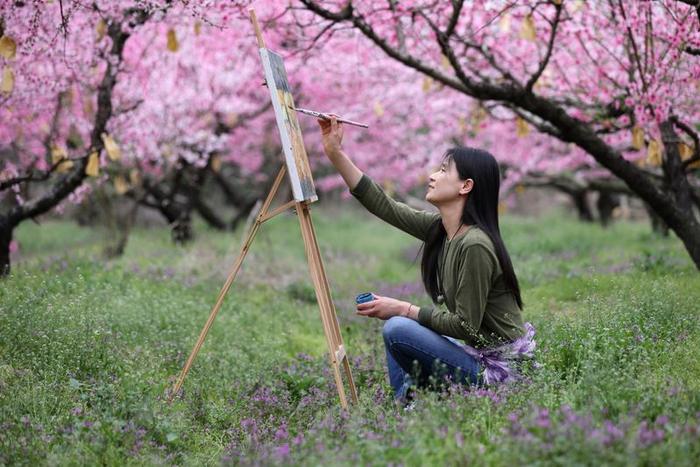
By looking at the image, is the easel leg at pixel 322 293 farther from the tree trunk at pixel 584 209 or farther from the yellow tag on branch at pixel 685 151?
the tree trunk at pixel 584 209

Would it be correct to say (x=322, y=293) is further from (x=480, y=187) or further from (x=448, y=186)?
(x=480, y=187)

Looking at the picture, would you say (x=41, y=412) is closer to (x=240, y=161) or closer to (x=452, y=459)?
(x=452, y=459)

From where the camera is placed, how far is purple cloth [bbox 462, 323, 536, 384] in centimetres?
424

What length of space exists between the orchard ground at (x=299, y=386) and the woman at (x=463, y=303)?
217mm

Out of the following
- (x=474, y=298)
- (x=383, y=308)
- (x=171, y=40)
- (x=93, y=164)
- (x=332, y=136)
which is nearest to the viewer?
(x=474, y=298)

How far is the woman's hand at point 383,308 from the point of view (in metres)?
4.36

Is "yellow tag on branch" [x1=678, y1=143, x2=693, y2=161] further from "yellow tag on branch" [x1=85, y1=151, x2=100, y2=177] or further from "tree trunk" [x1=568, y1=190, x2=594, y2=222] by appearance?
"tree trunk" [x1=568, y1=190, x2=594, y2=222]

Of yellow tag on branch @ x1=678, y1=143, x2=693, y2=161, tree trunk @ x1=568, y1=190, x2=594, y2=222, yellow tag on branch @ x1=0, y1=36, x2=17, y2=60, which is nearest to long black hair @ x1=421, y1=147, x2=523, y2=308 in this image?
yellow tag on branch @ x1=0, y1=36, x2=17, y2=60

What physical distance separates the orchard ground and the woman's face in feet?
3.76

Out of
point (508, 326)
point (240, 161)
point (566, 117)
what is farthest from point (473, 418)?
point (240, 161)

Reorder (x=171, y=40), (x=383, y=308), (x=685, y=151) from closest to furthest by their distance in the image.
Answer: (x=383, y=308) < (x=171, y=40) < (x=685, y=151)

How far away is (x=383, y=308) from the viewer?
4363 mm

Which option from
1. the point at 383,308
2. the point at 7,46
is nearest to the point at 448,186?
the point at 383,308

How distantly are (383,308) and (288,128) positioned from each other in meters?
1.30
